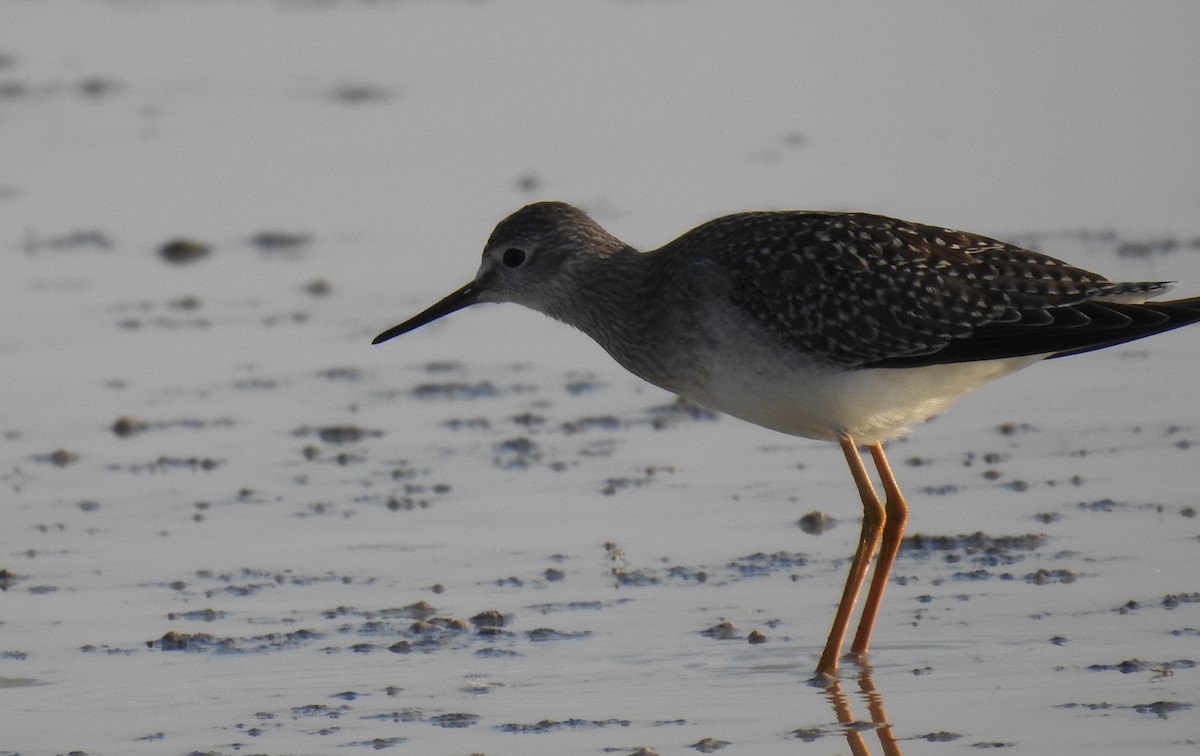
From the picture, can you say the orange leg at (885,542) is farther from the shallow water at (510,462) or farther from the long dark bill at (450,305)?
the long dark bill at (450,305)

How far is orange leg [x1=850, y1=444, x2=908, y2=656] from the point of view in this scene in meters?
7.53

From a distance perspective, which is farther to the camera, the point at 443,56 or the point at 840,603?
the point at 443,56

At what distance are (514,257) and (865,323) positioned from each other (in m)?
1.64

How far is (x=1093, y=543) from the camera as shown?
8.08m

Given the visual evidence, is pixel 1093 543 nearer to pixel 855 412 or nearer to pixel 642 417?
pixel 855 412

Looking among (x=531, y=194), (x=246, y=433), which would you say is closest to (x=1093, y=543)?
(x=246, y=433)

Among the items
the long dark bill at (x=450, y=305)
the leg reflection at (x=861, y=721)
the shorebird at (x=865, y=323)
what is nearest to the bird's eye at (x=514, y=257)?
the long dark bill at (x=450, y=305)

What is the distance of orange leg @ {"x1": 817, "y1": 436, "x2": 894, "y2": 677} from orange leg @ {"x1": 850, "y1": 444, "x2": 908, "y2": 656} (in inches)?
1.5

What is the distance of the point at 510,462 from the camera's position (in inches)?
369

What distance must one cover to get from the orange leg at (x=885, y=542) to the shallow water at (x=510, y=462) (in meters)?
0.13

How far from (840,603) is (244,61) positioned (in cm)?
1139

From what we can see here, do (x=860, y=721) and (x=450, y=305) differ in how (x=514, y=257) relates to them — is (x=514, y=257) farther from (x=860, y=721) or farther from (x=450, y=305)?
(x=860, y=721)

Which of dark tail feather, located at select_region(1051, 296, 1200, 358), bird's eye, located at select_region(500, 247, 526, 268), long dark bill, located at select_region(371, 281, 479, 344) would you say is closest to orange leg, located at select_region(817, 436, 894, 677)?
dark tail feather, located at select_region(1051, 296, 1200, 358)

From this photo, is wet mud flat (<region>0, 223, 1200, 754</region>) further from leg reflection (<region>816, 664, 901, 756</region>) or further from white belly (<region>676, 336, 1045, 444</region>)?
white belly (<region>676, 336, 1045, 444</region>)
